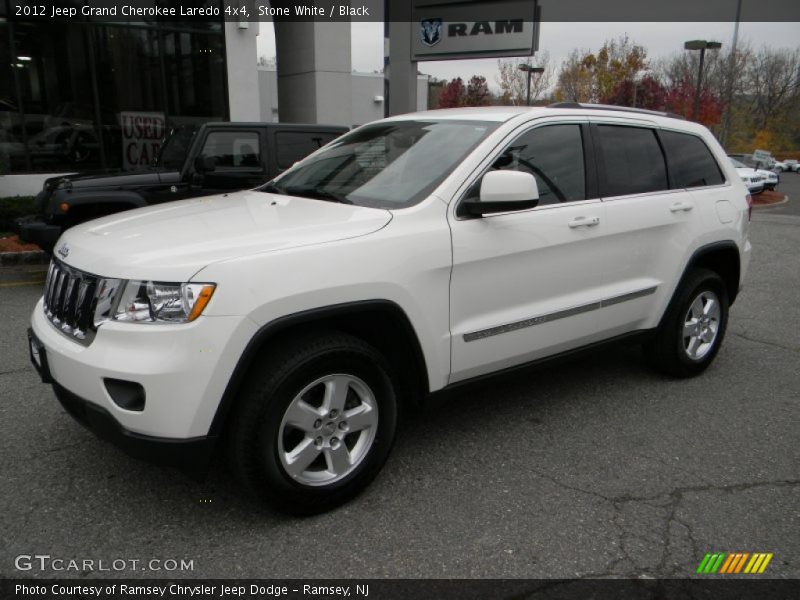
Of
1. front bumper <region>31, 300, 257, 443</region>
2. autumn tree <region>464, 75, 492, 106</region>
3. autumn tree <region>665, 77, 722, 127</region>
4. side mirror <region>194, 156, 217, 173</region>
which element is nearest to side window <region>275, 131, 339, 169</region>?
side mirror <region>194, 156, 217, 173</region>

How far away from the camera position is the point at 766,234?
42.5 ft

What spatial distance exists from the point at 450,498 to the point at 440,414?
99 centimetres

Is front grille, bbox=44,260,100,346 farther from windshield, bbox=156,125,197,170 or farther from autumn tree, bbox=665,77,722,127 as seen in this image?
autumn tree, bbox=665,77,722,127

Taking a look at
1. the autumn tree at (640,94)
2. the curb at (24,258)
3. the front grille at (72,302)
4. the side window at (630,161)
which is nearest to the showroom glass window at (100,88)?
the curb at (24,258)

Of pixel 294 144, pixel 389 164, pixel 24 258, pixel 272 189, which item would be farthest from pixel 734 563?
pixel 24 258

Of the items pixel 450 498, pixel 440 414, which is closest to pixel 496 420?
pixel 440 414

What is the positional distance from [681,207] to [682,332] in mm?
859

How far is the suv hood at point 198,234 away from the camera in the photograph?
2582 mm

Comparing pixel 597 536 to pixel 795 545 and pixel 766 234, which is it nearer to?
pixel 795 545

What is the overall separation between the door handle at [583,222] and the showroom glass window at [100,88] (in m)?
10.7

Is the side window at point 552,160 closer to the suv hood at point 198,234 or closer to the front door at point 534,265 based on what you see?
the front door at point 534,265

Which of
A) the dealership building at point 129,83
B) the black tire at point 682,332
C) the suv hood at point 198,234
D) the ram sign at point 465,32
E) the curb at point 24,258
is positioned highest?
the ram sign at point 465,32

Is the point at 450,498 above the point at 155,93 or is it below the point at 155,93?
below

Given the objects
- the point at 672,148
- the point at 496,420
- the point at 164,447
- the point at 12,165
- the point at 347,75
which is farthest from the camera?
the point at 347,75
